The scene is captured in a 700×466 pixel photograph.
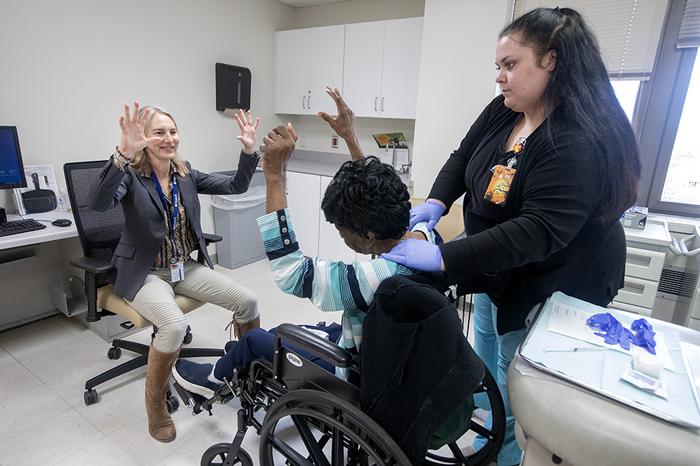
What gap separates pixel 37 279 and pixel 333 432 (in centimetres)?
238

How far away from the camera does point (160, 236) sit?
1.72m

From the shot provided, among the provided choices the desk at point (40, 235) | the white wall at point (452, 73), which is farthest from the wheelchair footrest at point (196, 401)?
the white wall at point (452, 73)

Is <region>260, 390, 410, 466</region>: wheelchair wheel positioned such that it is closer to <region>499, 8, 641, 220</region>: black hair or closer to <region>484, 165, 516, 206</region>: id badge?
<region>484, 165, 516, 206</region>: id badge

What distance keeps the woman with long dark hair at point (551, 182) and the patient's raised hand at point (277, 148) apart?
353mm

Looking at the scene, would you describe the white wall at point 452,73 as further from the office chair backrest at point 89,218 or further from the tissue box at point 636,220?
the office chair backrest at point 89,218

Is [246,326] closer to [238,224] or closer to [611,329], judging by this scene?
[611,329]

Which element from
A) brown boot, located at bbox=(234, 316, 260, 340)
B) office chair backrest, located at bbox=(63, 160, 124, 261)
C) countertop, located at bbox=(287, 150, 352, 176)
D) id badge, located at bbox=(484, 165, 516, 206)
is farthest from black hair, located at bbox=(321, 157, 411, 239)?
countertop, located at bbox=(287, 150, 352, 176)

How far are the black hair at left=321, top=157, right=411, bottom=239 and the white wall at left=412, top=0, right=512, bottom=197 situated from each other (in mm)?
1961

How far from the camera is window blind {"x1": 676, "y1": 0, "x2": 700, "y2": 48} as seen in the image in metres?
2.35

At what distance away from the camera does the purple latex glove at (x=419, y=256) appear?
954 mm

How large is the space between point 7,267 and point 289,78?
2622 millimetres

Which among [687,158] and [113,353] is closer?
[113,353]

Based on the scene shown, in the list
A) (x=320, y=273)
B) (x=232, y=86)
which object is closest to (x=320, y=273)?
(x=320, y=273)

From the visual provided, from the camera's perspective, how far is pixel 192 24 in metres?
3.11
